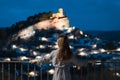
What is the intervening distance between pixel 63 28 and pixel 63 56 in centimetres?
6903

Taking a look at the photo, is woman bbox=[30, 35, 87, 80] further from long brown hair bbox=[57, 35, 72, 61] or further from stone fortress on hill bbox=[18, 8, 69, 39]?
stone fortress on hill bbox=[18, 8, 69, 39]

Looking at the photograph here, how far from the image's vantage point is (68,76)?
8.01 m

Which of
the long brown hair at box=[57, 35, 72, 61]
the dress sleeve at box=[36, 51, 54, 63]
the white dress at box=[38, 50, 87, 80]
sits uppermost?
the long brown hair at box=[57, 35, 72, 61]

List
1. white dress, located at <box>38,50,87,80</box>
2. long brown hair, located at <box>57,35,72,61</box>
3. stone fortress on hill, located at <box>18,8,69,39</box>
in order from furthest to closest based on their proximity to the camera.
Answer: stone fortress on hill, located at <box>18,8,69,39</box>
white dress, located at <box>38,50,87,80</box>
long brown hair, located at <box>57,35,72,61</box>

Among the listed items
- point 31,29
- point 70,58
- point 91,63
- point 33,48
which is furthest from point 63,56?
point 31,29

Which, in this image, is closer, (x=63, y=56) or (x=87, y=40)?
(x=63, y=56)

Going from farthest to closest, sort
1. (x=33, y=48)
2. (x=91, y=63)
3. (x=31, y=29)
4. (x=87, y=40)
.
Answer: (x=31, y=29)
(x=87, y=40)
(x=33, y=48)
(x=91, y=63)

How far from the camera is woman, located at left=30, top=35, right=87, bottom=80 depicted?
7766 millimetres

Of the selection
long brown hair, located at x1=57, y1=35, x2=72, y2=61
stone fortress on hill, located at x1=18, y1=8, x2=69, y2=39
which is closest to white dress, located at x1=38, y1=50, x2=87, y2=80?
long brown hair, located at x1=57, y1=35, x2=72, y2=61

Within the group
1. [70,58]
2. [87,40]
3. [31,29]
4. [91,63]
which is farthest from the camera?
[31,29]

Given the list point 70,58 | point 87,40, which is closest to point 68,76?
point 70,58

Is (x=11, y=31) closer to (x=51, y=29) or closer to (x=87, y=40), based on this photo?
(x=51, y=29)

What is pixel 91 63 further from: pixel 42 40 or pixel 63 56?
pixel 42 40

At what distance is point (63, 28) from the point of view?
252ft
